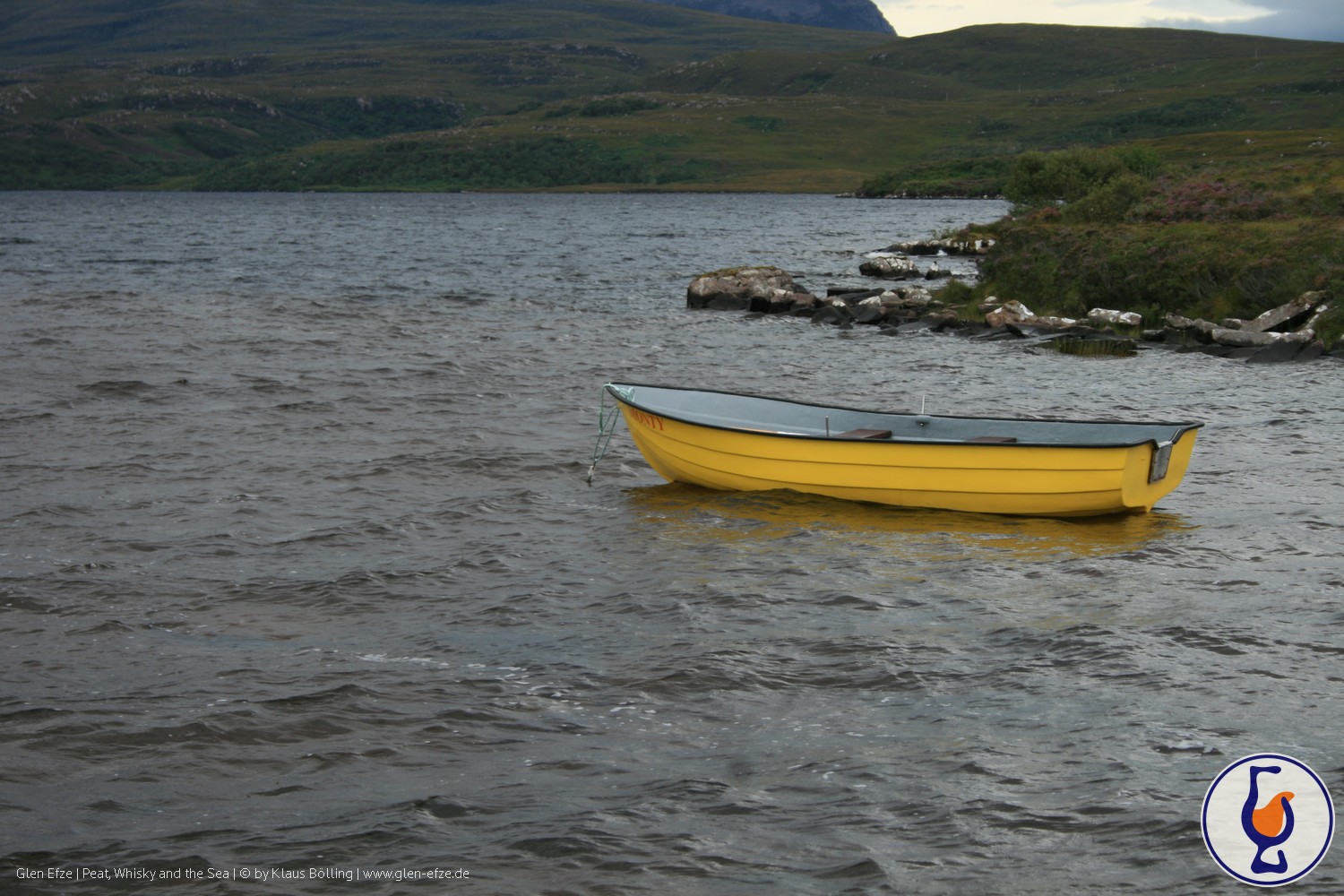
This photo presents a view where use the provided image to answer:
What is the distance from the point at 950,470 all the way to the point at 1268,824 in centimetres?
840

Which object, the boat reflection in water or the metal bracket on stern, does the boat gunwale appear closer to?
the metal bracket on stern

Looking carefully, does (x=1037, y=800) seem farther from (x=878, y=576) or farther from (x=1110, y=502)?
(x=1110, y=502)

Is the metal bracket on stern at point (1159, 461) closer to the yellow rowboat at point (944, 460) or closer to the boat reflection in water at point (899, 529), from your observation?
the yellow rowboat at point (944, 460)

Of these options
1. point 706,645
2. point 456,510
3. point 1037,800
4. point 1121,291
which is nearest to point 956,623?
point 706,645

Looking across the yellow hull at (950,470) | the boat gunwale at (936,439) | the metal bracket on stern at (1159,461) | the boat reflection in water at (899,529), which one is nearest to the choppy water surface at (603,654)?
the boat reflection in water at (899,529)

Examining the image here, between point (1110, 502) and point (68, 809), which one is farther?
point (1110, 502)

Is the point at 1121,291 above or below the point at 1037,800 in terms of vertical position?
above

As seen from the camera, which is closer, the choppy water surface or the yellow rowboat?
the choppy water surface

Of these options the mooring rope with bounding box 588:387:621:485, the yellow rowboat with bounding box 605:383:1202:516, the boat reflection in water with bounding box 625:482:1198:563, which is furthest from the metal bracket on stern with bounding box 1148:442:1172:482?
the mooring rope with bounding box 588:387:621:485

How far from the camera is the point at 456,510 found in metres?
17.3

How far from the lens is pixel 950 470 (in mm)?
16406

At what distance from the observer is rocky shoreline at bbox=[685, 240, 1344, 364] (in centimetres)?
3092

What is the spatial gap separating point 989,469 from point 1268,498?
15.0ft

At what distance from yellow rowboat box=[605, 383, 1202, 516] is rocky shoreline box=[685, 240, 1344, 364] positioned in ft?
50.7
